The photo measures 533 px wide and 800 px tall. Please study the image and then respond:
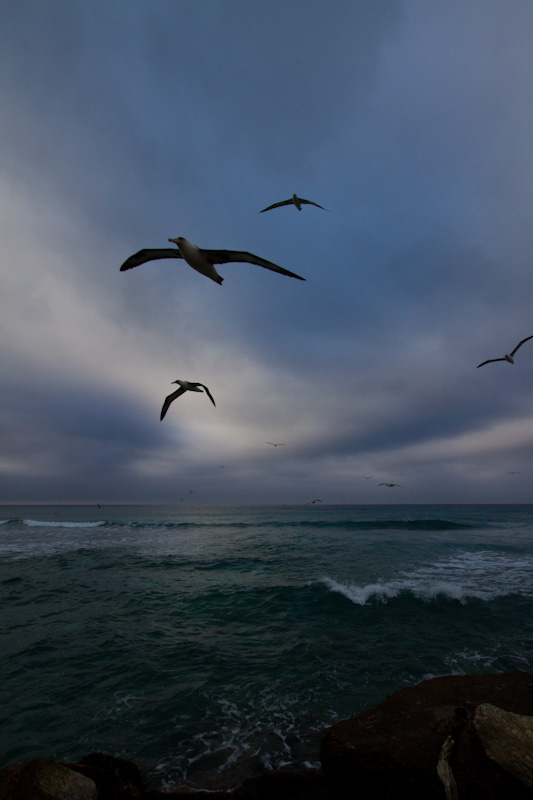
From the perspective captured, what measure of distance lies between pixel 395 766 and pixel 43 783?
135 inches

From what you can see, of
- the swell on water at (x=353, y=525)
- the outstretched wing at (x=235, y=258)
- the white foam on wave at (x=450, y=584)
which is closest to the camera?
the outstretched wing at (x=235, y=258)

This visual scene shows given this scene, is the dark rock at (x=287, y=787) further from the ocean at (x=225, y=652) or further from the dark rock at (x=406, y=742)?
the ocean at (x=225, y=652)

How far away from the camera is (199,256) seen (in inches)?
236

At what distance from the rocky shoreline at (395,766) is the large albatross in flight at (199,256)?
5.78m

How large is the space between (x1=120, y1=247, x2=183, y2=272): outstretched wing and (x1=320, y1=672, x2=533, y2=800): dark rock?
7359mm

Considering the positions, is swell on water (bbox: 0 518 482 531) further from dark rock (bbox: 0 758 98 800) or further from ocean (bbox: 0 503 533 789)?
dark rock (bbox: 0 758 98 800)

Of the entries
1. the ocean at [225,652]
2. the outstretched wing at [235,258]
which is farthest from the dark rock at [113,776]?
the outstretched wing at [235,258]

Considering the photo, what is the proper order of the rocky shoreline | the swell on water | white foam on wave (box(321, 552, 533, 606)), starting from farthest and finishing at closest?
the swell on water < white foam on wave (box(321, 552, 533, 606)) < the rocky shoreline

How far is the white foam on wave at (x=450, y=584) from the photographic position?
11883mm

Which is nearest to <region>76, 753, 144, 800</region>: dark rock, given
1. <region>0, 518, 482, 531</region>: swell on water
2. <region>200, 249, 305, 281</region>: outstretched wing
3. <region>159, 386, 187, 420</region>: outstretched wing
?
<region>159, 386, 187, 420</region>: outstretched wing

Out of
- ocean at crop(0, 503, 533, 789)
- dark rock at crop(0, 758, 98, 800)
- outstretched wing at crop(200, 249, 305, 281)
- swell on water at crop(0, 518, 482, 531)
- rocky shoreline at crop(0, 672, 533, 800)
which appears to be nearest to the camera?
rocky shoreline at crop(0, 672, 533, 800)

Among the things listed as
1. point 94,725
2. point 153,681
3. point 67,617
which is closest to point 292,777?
point 94,725

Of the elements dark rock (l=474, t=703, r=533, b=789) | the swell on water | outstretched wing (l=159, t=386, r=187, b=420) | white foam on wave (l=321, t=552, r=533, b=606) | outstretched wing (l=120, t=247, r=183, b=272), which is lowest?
the swell on water

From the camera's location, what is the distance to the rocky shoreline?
9.02ft
